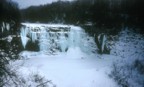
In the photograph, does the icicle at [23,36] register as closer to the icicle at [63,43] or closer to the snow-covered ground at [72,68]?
the snow-covered ground at [72,68]

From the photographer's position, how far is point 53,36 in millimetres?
2975

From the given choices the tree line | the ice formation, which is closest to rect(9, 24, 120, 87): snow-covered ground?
the ice formation

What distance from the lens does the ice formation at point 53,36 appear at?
2.92 meters

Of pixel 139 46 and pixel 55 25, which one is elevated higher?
pixel 55 25

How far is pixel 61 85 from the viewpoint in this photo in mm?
2906

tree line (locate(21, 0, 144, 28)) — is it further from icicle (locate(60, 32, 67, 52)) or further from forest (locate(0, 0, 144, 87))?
icicle (locate(60, 32, 67, 52))

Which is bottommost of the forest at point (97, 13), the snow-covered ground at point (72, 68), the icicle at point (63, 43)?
the snow-covered ground at point (72, 68)

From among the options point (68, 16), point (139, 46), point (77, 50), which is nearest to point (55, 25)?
point (68, 16)

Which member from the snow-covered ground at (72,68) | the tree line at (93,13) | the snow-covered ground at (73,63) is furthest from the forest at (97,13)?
the snow-covered ground at (72,68)

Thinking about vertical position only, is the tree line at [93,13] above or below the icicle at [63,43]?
above

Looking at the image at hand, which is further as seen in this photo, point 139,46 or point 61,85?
point 139,46

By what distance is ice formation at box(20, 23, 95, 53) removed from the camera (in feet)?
9.59

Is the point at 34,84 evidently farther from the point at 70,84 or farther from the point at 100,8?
the point at 100,8

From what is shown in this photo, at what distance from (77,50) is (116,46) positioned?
1.52ft
